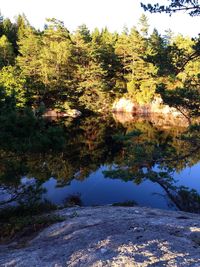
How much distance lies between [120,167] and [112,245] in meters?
9.32

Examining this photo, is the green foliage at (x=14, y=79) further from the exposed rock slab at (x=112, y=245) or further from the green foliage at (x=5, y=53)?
the exposed rock slab at (x=112, y=245)

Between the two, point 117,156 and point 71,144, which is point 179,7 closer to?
point 117,156

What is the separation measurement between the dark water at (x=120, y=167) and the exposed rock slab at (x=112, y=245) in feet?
8.16

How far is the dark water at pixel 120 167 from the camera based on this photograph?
505 inches

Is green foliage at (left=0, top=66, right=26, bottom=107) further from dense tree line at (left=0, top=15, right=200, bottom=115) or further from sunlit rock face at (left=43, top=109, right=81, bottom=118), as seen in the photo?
sunlit rock face at (left=43, top=109, right=81, bottom=118)

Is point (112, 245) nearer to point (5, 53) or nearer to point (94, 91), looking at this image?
point (94, 91)

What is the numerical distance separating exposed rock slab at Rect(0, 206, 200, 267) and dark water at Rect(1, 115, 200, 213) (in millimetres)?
2488

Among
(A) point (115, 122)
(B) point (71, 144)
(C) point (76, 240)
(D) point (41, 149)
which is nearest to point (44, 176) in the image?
(D) point (41, 149)

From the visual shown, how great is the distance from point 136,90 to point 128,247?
44924 mm

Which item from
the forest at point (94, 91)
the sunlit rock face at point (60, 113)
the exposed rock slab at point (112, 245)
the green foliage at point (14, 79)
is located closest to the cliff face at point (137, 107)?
the forest at point (94, 91)

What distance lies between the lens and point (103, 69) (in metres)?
50.7

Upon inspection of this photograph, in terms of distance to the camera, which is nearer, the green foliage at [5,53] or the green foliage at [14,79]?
the green foliage at [14,79]

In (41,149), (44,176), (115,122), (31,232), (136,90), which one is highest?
(136,90)

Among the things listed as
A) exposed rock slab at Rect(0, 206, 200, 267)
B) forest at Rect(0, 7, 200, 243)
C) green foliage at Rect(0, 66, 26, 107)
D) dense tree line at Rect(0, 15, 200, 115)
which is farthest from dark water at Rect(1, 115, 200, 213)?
green foliage at Rect(0, 66, 26, 107)
